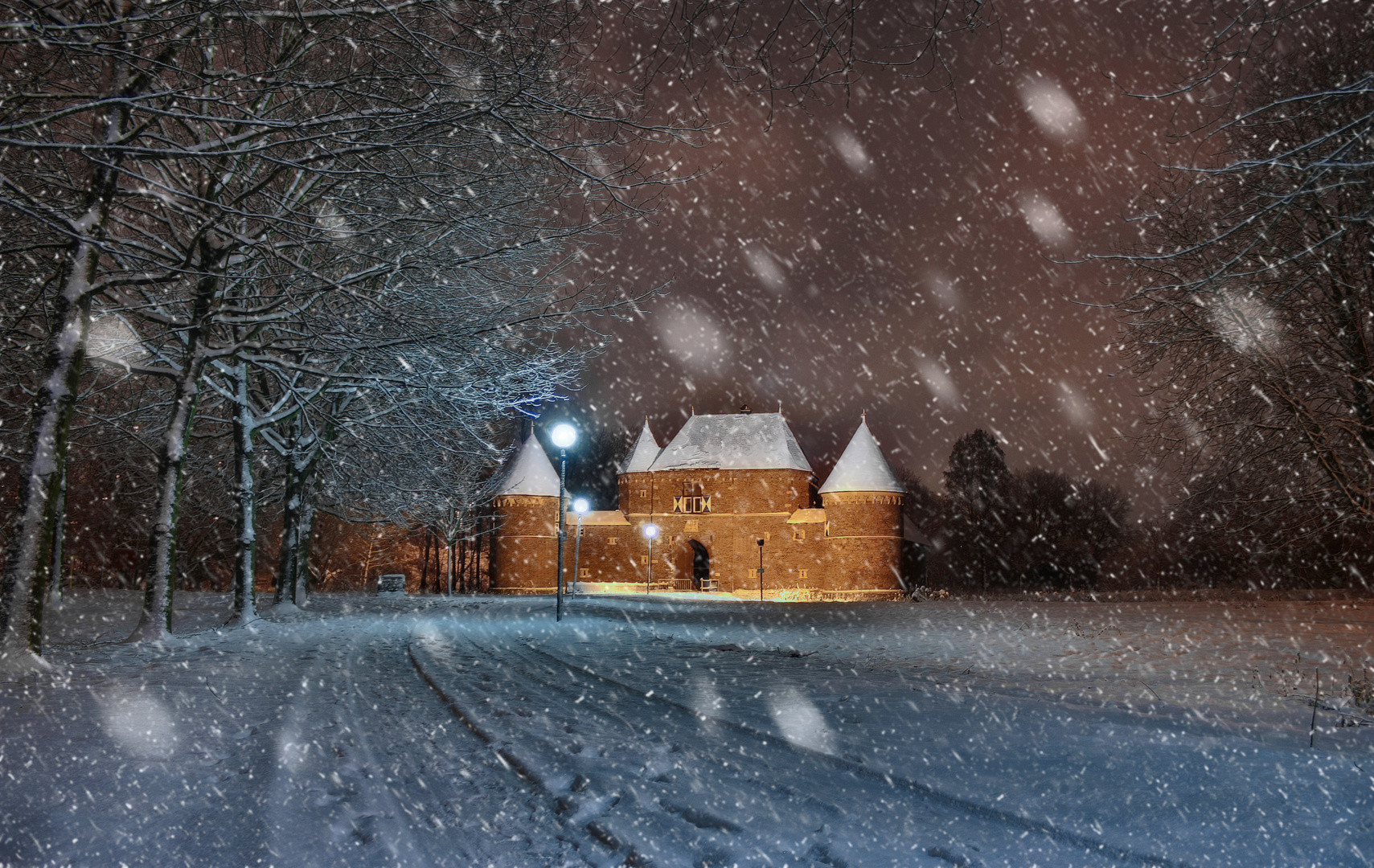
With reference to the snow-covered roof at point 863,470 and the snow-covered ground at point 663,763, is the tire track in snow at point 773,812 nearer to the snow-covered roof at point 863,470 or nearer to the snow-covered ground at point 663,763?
the snow-covered ground at point 663,763

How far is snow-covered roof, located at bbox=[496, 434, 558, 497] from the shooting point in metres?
44.3

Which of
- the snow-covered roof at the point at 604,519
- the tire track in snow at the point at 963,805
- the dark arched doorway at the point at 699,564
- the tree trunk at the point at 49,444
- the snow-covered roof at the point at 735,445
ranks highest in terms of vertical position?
the snow-covered roof at the point at 735,445

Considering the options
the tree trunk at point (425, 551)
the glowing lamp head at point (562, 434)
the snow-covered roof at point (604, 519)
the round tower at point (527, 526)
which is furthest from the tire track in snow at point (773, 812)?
the tree trunk at point (425, 551)

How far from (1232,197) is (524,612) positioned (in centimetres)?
1769

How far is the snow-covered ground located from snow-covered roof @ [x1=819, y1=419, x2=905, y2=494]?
3431 cm

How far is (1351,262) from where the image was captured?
959cm

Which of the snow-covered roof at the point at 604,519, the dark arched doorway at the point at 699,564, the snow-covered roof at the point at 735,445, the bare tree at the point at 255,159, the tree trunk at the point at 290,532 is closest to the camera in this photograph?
the bare tree at the point at 255,159

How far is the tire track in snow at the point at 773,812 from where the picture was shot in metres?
3.46

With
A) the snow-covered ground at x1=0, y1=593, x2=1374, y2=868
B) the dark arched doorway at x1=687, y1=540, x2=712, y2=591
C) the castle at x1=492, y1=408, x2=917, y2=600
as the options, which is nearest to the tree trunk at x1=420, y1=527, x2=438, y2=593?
the castle at x1=492, y1=408, x2=917, y2=600

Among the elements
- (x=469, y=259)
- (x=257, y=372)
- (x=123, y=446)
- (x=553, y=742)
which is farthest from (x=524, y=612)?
(x=553, y=742)

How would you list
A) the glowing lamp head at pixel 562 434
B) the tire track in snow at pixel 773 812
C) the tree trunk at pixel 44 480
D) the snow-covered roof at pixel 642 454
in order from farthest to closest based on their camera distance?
the snow-covered roof at pixel 642 454 < the glowing lamp head at pixel 562 434 < the tree trunk at pixel 44 480 < the tire track in snow at pixel 773 812

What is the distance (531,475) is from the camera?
44688 millimetres

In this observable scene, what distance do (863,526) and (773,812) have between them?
41.0 m

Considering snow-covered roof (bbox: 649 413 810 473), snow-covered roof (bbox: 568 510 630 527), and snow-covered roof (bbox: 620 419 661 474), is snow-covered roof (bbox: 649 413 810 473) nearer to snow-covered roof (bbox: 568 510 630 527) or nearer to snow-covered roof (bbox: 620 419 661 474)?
snow-covered roof (bbox: 620 419 661 474)
